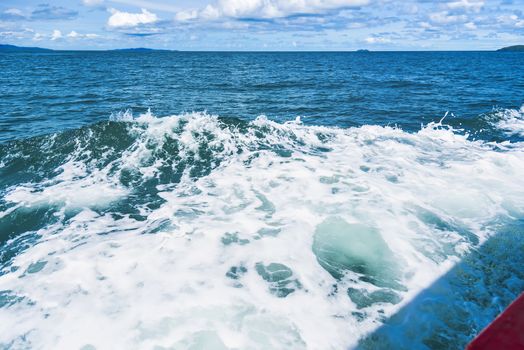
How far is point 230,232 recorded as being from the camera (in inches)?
230

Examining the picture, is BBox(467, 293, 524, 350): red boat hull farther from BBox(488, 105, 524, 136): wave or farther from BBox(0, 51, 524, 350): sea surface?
BBox(488, 105, 524, 136): wave

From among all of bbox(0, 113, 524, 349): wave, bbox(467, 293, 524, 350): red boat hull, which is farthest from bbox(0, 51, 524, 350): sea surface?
bbox(467, 293, 524, 350): red boat hull

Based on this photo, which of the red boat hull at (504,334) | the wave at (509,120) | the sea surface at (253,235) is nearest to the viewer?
the red boat hull at (504,334)

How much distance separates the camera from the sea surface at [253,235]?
3.88 m

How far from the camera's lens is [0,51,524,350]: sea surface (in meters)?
3.88

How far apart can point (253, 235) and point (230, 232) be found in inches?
16.7

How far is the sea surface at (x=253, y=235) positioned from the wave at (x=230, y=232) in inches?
1.2

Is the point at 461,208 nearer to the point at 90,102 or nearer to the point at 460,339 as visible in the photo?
the point at 460,339

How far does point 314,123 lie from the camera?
14719mm

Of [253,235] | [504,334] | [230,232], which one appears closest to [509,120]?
[253,235]

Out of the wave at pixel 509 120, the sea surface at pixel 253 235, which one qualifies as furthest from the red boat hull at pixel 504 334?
the wave at pixel 509 120

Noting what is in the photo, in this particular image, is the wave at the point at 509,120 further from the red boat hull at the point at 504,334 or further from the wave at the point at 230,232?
the red boat hull at the point at 504,334

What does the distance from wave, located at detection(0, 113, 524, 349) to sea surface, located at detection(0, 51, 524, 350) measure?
1.2 inches

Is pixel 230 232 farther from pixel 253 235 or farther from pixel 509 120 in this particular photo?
pixel 509 120
